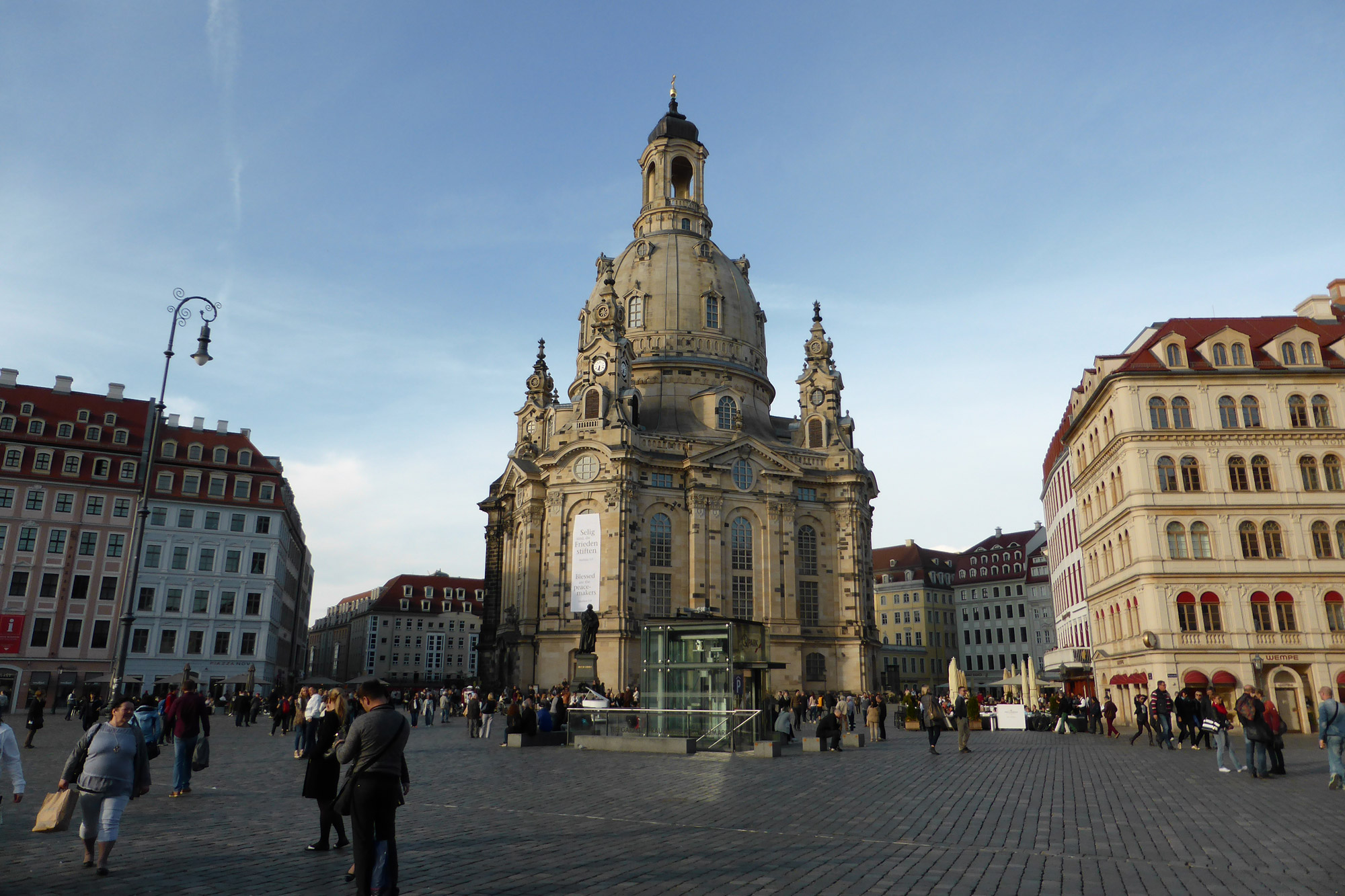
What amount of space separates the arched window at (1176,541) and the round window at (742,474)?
32054 mm

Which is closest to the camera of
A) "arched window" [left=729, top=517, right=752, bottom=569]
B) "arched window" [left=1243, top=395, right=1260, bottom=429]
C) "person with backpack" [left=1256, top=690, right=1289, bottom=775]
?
"person with backpack" [left=1256, top=690, right=1289, bottom=775]

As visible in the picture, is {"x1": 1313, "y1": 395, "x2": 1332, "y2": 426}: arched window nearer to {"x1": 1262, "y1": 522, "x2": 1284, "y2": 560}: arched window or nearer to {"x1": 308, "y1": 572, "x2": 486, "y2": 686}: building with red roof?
{"x1": 1262, "y1": 522, "x2": 1284, "y2": 560}: arched window

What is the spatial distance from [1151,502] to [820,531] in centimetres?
3153

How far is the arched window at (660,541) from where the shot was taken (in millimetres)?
65938

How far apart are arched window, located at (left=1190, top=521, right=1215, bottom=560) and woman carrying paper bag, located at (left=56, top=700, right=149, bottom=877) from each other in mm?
41558

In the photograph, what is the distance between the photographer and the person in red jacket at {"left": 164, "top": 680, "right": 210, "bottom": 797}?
1584 cm

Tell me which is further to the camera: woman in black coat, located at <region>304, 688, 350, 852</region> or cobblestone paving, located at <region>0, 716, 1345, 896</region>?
woman in black coat, located at <region>304, 688, 350, 852</region>

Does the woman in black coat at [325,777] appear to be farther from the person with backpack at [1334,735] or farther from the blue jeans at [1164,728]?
the blue jeans at [1164,728]

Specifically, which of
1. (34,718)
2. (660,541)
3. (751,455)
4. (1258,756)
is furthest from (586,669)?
(1258,756)

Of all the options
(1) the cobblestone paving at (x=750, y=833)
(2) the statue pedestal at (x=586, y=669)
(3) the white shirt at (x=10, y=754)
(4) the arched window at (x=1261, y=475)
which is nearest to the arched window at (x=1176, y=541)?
(4) the arched window at (x=1261, y=475)

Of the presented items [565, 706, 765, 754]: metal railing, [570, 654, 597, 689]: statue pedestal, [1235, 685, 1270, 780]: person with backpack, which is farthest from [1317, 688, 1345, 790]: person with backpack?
[570, 654, 597, 689]: statue pedestal

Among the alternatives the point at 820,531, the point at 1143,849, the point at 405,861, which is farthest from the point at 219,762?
the point at 820,531

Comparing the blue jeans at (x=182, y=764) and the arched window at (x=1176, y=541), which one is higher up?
the arched window at (x=1176, y=541)

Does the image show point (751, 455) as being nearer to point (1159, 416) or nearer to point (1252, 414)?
point (1159, 416)
